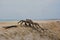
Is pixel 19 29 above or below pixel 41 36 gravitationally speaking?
above

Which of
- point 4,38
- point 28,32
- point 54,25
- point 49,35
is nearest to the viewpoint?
point 4,38

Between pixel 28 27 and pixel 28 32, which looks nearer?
pixel 28 32

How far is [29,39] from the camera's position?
1.56 meters

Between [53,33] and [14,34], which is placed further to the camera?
[53,33]

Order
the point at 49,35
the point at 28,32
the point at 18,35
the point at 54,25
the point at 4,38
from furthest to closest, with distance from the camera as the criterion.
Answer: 1. the point at 54,25
2. the point at 49,35
3. the point at 28,32
4. the point at 18,35
5. the point at 4,38

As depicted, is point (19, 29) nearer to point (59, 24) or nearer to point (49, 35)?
point (49, 35)

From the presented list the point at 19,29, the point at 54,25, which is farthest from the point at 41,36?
the point at 54,25

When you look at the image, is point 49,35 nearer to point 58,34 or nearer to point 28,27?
point 58,34

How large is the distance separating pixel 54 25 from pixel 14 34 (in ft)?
2.64

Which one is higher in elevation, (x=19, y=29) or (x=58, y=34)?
(x=19, y=29)

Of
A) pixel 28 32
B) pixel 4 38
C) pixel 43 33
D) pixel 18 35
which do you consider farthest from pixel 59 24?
pixel 4 38

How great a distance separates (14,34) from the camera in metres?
1.51

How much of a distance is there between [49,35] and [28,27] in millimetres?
296

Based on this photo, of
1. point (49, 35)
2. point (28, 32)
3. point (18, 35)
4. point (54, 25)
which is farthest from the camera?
point (54, 25)
